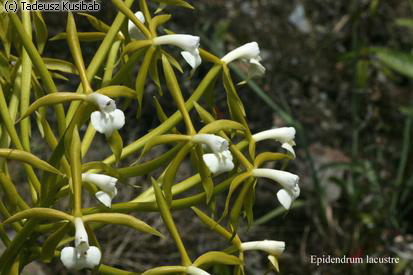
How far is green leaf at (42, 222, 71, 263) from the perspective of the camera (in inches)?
37.9

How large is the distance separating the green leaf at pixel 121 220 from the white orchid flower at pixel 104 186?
4 cm

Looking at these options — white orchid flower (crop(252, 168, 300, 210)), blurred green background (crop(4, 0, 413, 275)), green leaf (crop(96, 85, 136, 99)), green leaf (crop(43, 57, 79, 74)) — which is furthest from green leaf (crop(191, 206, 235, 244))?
blurred green background (crop(4, 0, 413, 275))

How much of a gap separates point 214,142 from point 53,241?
10.4 inches

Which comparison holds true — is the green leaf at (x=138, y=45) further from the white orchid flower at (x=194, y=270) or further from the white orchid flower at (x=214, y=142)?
the white orchid flower at (x=194, y=270)

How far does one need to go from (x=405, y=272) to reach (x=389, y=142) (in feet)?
3.34

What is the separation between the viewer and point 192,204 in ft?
3.47

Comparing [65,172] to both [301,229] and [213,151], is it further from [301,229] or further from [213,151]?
[301,229]

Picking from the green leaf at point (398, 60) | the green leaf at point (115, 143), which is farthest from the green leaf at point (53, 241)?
the green leaf at point (398, 60)

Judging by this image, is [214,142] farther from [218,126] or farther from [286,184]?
[286,184]

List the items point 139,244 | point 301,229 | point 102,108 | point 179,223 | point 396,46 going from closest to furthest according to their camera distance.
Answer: point 102,108, point 139,244, point 179,223, point 301,229, point 396,46

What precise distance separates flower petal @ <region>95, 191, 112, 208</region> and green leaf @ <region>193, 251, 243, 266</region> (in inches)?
6.0

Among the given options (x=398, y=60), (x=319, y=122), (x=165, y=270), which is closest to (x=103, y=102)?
(x=165, y=270)

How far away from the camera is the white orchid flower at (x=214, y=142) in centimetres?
99

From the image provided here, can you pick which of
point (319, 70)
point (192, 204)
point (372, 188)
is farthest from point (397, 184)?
point (192, 204)
